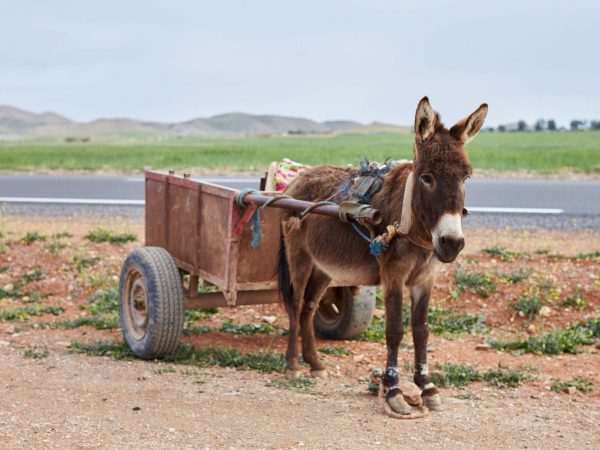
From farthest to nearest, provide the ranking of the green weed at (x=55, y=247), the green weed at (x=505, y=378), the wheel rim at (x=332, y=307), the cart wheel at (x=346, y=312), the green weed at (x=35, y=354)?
the green weed at (x=55, y=247) < the wheel rim at (x=332, y=307) < the cart wheel at (x=346, y=312) < the green weed at (x=35, y=354) < the green weed at (x=505, y=378)

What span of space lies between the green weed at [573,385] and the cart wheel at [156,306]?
3068 mm

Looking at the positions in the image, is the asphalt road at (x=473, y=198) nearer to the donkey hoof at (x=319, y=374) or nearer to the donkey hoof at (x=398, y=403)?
the donkey hoof at (x=319, y=374)

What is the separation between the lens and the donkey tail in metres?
6.81

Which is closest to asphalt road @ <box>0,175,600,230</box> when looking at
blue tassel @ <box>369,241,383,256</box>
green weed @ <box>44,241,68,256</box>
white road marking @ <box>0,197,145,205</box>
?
white road marking @ <box>0,197,145,205</box>

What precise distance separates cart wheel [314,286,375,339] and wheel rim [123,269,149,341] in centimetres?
176

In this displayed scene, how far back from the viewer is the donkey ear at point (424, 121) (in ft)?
16.9

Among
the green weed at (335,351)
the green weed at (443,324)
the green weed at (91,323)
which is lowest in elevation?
the green weed at (91,323)

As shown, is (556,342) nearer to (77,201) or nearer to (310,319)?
(310,319)

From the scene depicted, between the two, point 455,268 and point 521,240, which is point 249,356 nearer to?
point 455,268

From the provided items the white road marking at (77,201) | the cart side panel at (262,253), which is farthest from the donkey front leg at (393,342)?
the white road marking at (77,201)

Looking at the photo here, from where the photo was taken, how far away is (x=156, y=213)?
7887 millimetres

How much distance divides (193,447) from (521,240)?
7471 millimetres

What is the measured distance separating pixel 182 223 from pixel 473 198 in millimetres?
10709

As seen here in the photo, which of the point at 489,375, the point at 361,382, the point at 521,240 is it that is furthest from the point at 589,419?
the point at 521,240
